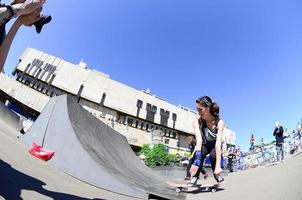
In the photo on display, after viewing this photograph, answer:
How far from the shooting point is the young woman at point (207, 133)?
16.9ft

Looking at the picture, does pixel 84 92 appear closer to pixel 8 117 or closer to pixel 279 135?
pixel 8 117

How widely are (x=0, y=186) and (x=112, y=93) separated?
56.0 meters

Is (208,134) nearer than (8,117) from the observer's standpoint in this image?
Yes

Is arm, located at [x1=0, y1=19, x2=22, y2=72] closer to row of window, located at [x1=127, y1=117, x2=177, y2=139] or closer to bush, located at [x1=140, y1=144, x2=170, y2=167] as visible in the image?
bush, located at [x1=140, y1=144, x2=170, y2=167]

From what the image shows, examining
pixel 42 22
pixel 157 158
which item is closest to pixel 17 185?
pixel 42 22

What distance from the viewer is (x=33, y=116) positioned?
168 feet

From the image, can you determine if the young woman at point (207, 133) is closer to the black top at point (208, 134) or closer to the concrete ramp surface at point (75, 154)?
the black top at point (208, 134)

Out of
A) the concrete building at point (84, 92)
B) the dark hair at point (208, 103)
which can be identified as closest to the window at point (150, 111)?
the concrete building at point (84, 92)

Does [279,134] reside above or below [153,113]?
below

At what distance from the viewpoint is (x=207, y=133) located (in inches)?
212

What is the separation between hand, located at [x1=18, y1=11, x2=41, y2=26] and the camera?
8.24ft

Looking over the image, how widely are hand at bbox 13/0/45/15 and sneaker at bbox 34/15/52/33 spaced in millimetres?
151

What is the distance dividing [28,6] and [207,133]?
3.85 metres

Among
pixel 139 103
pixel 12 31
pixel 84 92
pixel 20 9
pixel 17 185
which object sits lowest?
pixel 17 185
